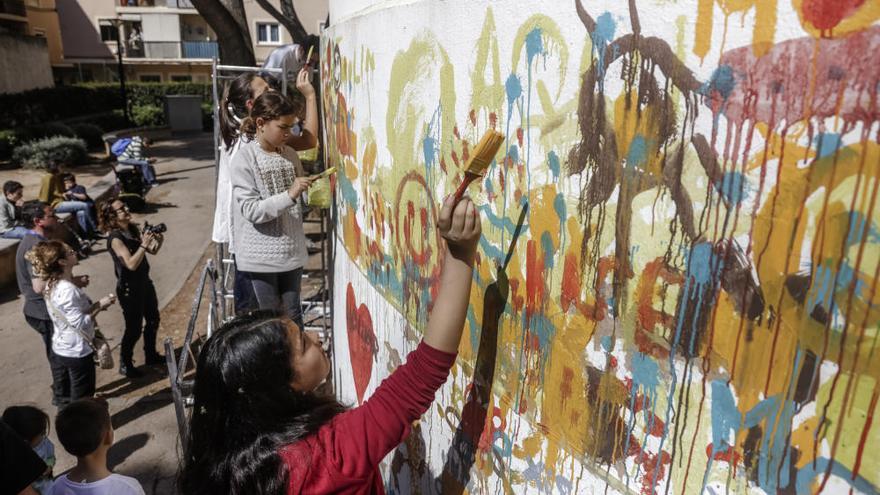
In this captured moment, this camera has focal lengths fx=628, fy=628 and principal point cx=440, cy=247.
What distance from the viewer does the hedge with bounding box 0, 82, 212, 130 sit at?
796 inches

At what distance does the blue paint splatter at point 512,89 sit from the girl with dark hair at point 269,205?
2.02m

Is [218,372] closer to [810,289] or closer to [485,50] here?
[485,50]

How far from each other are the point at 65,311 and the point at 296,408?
146 inches

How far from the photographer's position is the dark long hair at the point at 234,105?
4.26 metres

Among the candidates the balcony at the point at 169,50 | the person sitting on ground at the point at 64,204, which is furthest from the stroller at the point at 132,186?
the balcony at the point at 169,50

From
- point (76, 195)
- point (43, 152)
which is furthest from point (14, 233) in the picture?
point (43, 152)

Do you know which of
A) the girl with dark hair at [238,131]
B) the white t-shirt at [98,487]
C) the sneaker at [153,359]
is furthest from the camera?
the sneaker at [153,359]

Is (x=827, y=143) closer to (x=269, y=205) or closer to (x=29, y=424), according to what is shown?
(x=269, y=205)

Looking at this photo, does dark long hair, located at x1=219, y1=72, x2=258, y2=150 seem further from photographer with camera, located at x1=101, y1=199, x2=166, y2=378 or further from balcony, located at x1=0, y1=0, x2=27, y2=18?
balcony, located at x1=0, y1=0, x2=27, y2=18

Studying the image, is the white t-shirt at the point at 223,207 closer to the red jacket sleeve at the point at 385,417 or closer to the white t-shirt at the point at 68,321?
the white t-shirt at the point at 68,321

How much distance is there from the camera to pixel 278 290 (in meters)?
4.04

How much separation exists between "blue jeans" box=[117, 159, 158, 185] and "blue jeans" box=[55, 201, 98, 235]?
318 centimetres

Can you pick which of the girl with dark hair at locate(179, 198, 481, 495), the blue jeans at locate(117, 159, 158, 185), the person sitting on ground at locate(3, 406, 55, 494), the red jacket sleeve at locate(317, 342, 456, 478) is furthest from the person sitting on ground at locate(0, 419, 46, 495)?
the blue jeans at locate(117, 159, 158, 185)

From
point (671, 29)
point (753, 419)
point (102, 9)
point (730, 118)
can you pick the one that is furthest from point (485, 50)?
point (102, 9)
